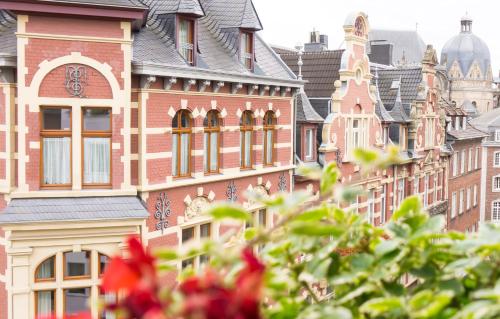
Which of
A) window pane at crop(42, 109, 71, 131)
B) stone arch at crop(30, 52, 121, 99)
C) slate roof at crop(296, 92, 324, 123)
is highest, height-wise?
stone arch at crop(30, 52, 121, 99)

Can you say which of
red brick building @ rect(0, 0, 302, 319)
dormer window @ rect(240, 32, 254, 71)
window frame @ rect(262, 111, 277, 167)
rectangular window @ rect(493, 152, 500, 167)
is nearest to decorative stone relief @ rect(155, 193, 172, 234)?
red brick building @ rect(0, 0, 302, 319)

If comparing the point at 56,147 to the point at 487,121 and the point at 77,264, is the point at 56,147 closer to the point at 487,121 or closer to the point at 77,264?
the point at 77,264

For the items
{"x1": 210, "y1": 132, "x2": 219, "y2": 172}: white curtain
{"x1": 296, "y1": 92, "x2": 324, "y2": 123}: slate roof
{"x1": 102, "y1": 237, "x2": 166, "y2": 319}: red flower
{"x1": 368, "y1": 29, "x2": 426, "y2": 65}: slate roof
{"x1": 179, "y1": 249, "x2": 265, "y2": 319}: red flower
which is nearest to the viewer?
{"x1": 179, "y1": 249, "x2": 265, "y2": 319}: red flower

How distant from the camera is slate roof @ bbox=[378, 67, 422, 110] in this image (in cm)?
2627

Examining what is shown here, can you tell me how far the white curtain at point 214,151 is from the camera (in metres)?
15.1

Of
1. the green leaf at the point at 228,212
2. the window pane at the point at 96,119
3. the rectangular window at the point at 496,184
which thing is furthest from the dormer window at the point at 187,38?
the rectangular window at the point at 496,184

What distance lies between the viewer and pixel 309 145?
65.4ft

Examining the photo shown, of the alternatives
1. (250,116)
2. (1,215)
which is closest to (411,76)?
(250,116)

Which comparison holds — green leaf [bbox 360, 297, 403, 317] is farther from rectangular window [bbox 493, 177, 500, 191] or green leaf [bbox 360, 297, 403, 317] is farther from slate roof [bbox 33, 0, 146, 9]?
rectangular window [bbox 493, 177, 500, 191]

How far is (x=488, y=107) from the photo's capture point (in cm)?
11106

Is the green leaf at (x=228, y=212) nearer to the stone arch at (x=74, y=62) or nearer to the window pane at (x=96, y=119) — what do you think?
the stone arch at (x=74, y=62)

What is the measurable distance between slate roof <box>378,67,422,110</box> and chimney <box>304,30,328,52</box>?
2.70 metres

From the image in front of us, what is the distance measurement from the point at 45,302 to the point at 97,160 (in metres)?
2.80

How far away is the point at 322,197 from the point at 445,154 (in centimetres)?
2955
